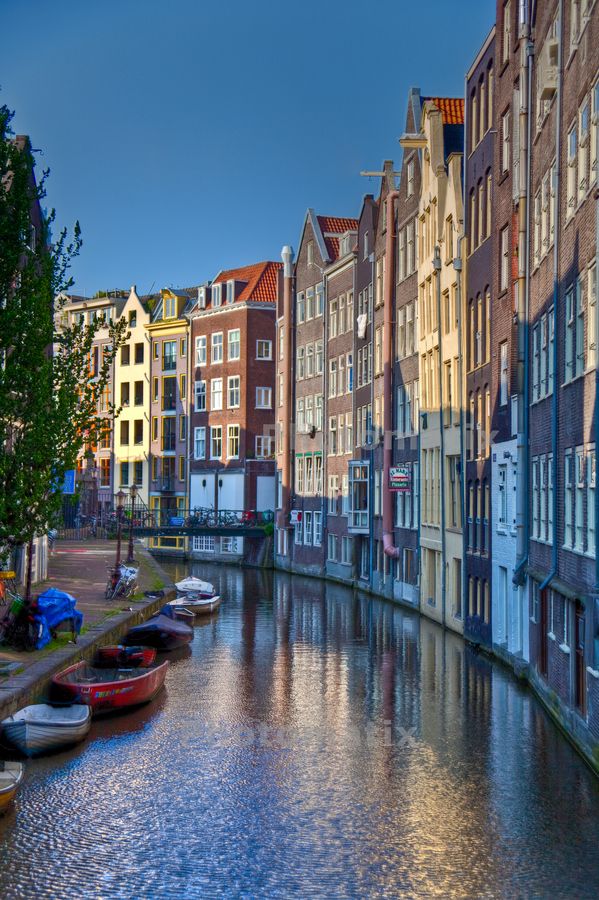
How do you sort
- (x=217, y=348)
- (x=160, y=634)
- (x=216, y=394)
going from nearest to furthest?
(x=160, y=634), (x=216, y=394), (x=217, y=348)

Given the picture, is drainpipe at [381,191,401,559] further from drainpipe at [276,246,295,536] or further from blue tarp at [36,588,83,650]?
blue tarp at [36,588,83,650]

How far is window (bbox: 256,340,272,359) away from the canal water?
2117 inches

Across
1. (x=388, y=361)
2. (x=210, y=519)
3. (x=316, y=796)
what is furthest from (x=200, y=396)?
(x=316, y=796)

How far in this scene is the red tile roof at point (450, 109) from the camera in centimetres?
5162

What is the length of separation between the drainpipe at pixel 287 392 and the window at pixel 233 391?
10.5m

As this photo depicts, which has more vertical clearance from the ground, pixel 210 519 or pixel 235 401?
pixel 235 401

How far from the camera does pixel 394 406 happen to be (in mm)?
57344

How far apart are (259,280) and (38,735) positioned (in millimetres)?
69026

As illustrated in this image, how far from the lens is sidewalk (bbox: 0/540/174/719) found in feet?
88.6

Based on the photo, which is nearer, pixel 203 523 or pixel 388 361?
pixel 388 361

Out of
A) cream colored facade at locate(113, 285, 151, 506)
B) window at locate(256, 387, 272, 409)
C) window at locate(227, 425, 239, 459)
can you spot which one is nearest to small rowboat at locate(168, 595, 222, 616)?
window at locate(227, 425, 239, 459)

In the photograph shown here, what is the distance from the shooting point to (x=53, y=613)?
108ft

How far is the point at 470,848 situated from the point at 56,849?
623 cm

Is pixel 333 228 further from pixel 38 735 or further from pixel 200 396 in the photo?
pixel 38 735
